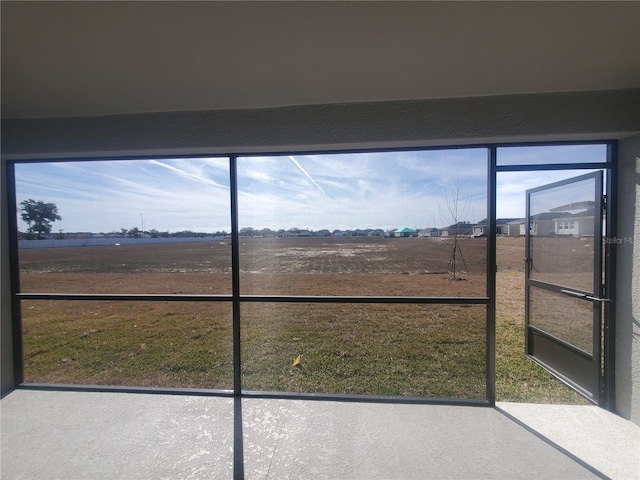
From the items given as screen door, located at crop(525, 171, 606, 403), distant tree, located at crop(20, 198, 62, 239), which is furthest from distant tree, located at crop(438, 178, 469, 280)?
distant tree, located at crop(20, 198, 62, 239)

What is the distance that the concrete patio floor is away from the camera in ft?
5.39

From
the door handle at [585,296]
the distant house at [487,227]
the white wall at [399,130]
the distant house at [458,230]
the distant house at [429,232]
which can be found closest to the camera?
the white wall at [399,130]

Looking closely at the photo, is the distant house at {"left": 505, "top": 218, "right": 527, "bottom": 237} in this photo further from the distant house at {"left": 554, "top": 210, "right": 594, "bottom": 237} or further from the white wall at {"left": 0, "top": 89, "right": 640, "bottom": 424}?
the white wall at {"left": 0, "top": 89, "right": 640, "bottom": 424}

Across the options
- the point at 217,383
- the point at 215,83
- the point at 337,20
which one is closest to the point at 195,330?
the point at 217,383

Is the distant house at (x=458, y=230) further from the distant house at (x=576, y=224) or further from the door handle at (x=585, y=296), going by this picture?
the door handle at (x=585, y=296)

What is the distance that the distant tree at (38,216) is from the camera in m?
2.75

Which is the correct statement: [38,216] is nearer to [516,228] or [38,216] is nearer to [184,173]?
[184,173]

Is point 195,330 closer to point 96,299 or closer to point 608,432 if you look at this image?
point 96,299

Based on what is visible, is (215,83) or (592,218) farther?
(592,218)

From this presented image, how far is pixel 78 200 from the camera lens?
9.20 ft

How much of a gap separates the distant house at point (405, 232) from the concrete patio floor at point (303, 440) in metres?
1.55

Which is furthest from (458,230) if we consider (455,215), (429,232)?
(429,232)

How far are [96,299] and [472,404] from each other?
12.3 ft

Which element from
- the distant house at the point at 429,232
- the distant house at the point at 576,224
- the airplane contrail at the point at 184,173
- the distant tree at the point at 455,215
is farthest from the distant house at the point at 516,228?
the airplane contrail at the point at 184,173
